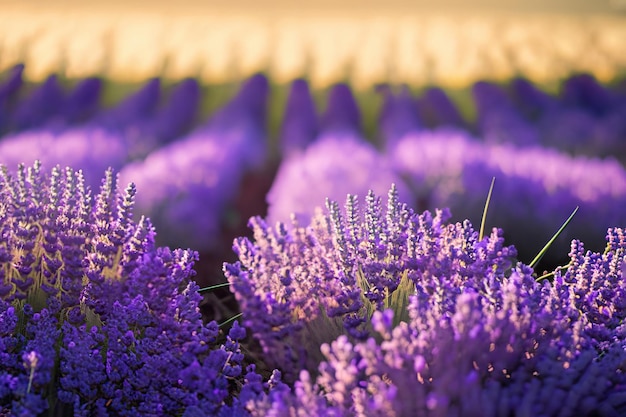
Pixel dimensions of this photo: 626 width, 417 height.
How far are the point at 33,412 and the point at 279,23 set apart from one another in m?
9.55

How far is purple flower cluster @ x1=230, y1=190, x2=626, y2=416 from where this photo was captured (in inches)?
49.6

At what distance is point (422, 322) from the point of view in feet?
4.63

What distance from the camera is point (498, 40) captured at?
8930 millimetres

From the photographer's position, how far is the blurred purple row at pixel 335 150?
4328 millimetres

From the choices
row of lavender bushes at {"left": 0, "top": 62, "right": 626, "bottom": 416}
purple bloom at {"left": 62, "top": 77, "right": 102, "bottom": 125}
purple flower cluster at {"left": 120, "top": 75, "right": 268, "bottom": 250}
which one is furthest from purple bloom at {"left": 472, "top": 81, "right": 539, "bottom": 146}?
row of lavender bushes at {"left": 0, "top": 62, "right": 626, "bottom": 416}

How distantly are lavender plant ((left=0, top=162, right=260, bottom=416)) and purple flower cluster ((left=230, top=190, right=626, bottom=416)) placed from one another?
153 millimetres

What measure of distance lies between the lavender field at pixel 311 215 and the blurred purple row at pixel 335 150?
0.03m

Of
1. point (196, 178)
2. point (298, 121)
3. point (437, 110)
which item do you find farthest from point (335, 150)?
point (437, 110)

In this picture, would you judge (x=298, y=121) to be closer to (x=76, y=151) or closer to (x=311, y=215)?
(x=76, y=151)

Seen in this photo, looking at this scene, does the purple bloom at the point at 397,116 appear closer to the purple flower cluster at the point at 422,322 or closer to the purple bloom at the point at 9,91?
the purple bloom at the point at 9,91

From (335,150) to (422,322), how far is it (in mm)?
3834

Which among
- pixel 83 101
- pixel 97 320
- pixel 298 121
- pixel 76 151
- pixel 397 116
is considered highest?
pixel 83 101

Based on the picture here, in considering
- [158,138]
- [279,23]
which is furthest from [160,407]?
[279,23]

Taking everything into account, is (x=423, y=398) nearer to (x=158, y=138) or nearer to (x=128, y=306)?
(x=128, y=306)
